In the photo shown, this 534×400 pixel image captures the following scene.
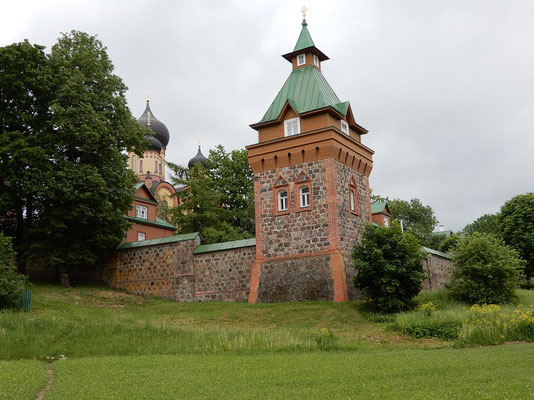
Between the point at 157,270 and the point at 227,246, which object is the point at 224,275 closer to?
the point at 227,246

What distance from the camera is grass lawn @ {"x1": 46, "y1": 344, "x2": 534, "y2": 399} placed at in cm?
918

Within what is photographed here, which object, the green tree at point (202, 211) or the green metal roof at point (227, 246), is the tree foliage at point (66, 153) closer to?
the green metal roof at point (227, 246)

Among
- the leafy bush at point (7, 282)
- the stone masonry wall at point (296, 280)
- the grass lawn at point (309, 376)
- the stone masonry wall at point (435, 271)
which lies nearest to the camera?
the grass lawn at point (309, 376)

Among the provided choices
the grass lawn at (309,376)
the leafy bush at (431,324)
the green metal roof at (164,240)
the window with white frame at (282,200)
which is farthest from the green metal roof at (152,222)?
the grass lawn at (309,376)

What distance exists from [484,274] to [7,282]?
1851cm

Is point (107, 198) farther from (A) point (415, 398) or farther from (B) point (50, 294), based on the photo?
(A) point (415, 398)

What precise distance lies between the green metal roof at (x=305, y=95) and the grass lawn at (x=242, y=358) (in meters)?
9.60

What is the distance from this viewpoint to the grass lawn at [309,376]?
9176 millimetres

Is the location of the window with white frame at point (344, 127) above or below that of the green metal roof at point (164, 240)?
above

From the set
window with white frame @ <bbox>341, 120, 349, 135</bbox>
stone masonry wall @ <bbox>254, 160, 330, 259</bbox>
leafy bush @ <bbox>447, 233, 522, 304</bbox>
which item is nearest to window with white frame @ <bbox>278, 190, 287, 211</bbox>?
stone masonry wall @ <bbox>254, 160, 330, 259</bbox>

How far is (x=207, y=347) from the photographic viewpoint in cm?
1519

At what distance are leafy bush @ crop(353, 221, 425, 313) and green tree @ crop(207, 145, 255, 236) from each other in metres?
18.9

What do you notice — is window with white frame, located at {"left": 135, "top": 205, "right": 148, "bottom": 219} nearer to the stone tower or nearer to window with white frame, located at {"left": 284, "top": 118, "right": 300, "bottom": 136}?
the stone tower

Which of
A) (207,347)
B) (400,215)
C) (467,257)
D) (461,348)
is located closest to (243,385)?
(207,347)
